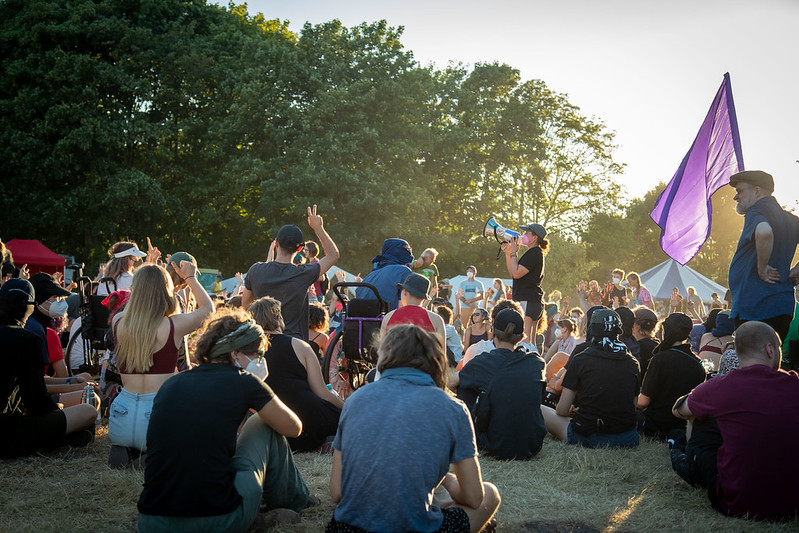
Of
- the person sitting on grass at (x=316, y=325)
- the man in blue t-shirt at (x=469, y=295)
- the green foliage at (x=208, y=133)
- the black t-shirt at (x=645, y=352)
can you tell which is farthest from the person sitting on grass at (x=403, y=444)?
the green foliage at (x=208, y=133)

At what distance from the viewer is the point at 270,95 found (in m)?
28.8

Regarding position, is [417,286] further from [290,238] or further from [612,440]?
[612,440]

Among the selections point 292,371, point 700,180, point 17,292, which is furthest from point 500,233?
point 17,292

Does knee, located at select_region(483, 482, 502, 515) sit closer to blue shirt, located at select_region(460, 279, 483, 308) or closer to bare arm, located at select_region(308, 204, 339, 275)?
bare arm, located at select_region(308, 204, 339, 275)

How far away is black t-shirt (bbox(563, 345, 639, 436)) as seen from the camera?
603 cm

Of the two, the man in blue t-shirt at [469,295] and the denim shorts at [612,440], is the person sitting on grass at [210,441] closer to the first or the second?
the denim shorts at [612,440]

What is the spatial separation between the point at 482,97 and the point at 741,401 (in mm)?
34791

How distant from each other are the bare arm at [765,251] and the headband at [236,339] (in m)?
3.91

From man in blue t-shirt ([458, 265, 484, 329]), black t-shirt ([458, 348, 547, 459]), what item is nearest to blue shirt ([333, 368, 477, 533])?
black t-shirt ([458, 348, 547, 459])

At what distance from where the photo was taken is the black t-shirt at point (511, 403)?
5.84 meters

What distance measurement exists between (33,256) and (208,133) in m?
8.94

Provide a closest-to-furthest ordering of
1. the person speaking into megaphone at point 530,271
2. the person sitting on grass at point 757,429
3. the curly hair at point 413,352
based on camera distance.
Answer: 1. the curly hair at point 413,352
2. the person sitting on grass at point 757,429
3. the person speaking into megaphone at point 530,271

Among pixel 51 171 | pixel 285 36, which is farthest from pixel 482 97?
pixel 51 171

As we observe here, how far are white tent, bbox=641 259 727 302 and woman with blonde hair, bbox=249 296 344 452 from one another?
863 inches
